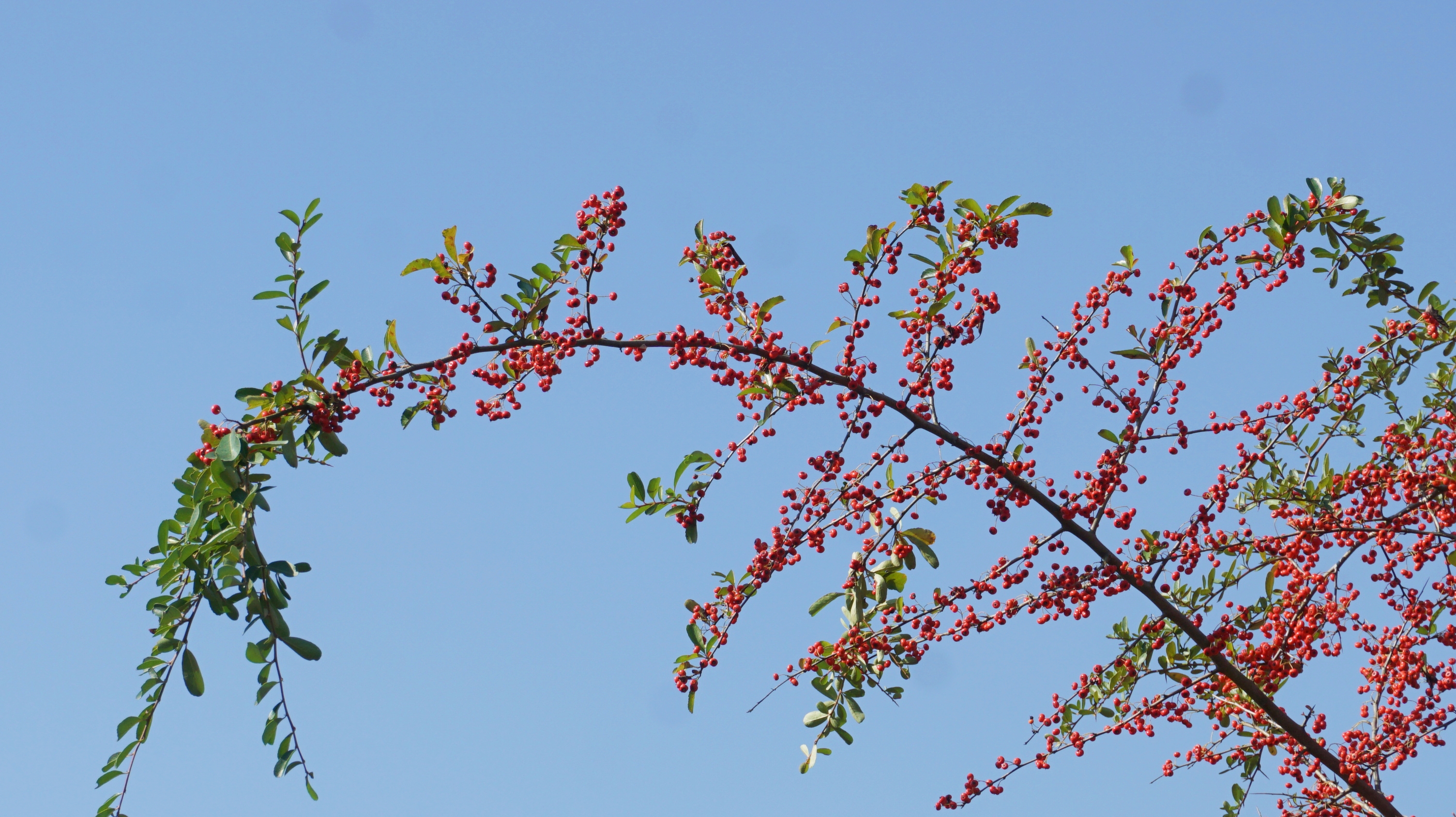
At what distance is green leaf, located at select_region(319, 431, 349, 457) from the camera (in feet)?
13.1

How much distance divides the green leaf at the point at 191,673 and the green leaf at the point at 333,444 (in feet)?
2.86

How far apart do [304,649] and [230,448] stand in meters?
0.66

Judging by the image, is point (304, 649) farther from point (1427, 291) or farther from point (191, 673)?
point (1427, 291)

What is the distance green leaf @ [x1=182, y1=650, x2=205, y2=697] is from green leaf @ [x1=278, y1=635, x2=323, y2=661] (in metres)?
0.26

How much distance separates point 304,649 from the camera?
3420mm

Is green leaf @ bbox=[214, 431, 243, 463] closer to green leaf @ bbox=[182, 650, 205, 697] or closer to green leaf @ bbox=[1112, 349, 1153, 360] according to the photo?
green leaf @ bbox=[182, 650, 205, 697]

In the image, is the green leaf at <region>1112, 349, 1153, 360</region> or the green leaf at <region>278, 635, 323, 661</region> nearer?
the green leaf at <region>278, 635, 323, 661</region>

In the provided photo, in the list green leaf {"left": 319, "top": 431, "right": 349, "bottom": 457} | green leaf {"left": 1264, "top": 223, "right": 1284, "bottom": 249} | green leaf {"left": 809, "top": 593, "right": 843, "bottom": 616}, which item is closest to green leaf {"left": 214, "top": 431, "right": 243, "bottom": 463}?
green leaf {"left": 319, "top": 431, "right": 349, "bottom": 457}

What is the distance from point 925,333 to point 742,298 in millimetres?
800

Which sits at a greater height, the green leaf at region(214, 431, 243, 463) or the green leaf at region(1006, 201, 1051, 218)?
the green leaf at region(1006, 201, 1051, 218)

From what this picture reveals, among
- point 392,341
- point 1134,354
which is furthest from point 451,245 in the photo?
point 1134,354

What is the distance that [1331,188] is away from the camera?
16.3ft

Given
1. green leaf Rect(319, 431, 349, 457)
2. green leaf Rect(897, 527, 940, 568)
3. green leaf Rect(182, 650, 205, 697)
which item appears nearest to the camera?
green leaf Rect(182, 650, 205, 697)

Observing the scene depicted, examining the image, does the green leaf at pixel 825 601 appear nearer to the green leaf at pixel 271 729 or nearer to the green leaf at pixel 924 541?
the green leaf at pixel 924 541
